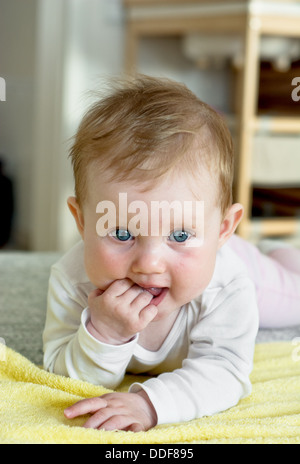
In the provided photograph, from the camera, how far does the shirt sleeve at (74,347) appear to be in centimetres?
65

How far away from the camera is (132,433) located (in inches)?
20.6

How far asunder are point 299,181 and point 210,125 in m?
1.70

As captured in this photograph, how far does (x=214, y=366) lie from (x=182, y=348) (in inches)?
3.6

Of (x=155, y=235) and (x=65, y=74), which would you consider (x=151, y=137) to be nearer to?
(x=155, y=235)

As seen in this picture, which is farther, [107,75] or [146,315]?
[107,75]

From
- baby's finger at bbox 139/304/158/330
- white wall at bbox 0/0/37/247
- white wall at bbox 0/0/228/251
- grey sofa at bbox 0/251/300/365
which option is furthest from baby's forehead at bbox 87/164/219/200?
white wall at bbox 0/0/37/247

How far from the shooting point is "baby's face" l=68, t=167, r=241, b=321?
23.5 inches

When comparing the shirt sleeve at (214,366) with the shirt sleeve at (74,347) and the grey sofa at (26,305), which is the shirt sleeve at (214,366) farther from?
the grey sofa at (26,305)

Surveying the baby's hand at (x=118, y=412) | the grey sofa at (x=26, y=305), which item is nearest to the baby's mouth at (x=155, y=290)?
the baby's hand at (x=118, y=412)

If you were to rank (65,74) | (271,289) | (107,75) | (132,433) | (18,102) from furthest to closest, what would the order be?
(18,102), (65,74), (107,75), (271,289), (132,433)

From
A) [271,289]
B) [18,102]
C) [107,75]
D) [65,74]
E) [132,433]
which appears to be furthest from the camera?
[18,102]

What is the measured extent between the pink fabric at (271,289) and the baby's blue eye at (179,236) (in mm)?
379

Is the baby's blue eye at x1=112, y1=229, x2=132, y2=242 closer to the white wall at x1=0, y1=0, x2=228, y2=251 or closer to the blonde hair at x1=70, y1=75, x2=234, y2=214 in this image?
the blonde hair at x1=70, y1=75, x2=234, y2=214

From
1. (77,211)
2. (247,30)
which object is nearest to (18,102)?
(247,30)
